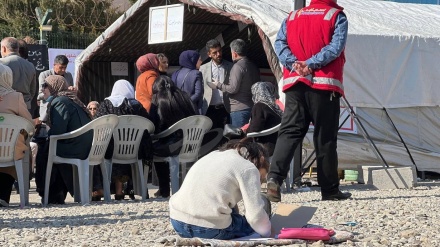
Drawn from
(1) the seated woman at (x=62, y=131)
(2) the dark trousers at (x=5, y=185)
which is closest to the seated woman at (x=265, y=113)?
(1) the seated woman at (x=62, y=131)

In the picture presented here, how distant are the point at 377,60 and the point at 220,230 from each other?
26.6 feet

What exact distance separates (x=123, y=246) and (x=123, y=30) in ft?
30.3

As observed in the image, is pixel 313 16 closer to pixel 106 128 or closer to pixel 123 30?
pixel 106 128

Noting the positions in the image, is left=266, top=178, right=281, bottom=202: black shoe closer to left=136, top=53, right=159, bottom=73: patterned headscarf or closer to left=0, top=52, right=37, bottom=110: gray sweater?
left=136, top=53, right=159, bottom=73: patterned headscarf

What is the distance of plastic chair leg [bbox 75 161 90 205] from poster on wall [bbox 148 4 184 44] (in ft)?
13.2

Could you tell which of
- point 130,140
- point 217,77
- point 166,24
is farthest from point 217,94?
point 130,140

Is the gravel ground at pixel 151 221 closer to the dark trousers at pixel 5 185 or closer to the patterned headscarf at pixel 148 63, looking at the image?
the dark trousers at pixel 5 185

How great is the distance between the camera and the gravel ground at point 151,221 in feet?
22.1

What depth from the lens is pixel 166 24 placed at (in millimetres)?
14273

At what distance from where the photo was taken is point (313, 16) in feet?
29.9

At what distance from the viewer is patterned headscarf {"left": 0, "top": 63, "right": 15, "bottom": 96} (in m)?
9.85

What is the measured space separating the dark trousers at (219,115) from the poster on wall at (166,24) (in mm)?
1099

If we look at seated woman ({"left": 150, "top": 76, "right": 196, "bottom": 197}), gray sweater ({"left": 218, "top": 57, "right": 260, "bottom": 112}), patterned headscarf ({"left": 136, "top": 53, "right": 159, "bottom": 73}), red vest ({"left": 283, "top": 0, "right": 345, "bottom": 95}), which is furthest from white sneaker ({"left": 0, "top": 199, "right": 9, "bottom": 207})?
gray sweater ({"left": 218, "top": 57, "right": 260, "bottom": 112})

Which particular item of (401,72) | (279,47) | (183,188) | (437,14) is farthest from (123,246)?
(437,14)
